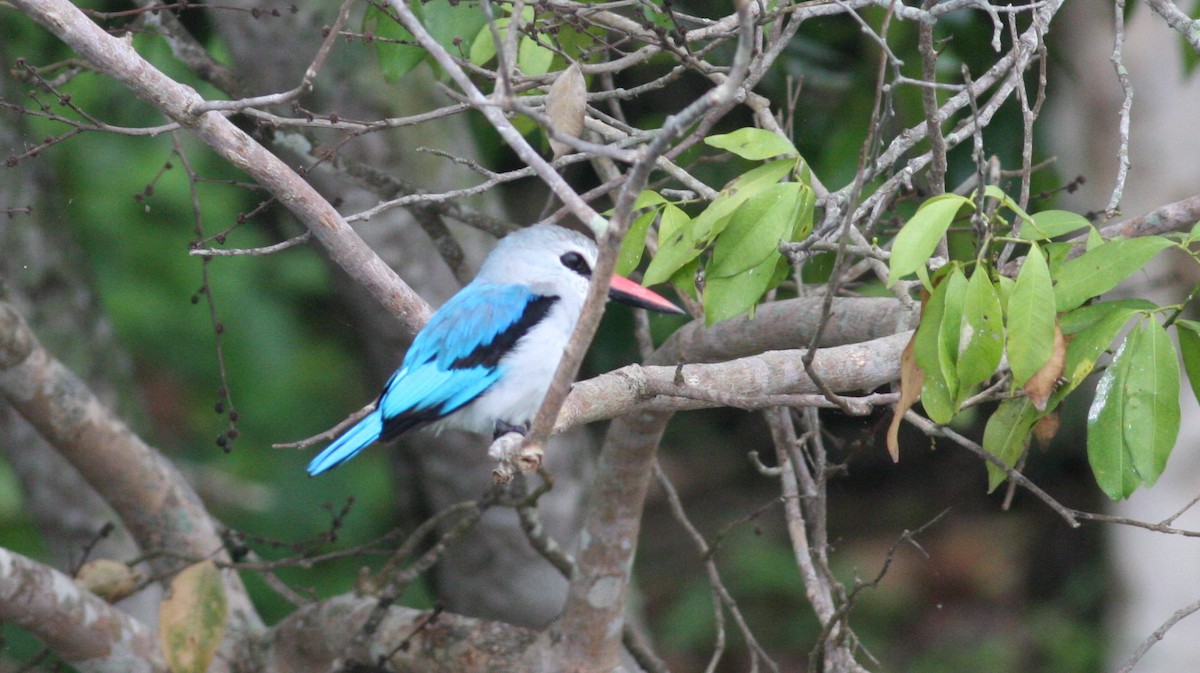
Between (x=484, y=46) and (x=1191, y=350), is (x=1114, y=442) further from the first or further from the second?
(x=484, y=46)

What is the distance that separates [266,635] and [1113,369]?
8.89ft

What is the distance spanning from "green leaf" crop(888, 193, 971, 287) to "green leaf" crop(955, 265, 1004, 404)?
87 millimetres

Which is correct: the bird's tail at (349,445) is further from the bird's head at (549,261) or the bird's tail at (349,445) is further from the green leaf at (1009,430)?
the green leaf at (1009,430)

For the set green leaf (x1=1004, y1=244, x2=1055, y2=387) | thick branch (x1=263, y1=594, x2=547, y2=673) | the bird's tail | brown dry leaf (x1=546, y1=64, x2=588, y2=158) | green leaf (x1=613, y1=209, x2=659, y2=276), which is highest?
brown dry leaf (x1=546, y1=64, x2=588, y2=158)

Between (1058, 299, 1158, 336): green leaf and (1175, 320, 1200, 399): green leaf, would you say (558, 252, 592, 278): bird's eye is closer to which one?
(1058, 299, 1158, 336): green leaf

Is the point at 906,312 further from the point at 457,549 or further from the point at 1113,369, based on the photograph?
the point at 457,549

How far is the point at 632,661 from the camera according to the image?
3.73m

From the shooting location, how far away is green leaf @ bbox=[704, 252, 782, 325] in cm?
216

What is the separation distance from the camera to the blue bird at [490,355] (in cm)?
275

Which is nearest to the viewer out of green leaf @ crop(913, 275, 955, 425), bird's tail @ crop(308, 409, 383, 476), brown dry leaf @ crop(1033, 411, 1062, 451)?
green leaf @ crop(913, 275, 955, 425)

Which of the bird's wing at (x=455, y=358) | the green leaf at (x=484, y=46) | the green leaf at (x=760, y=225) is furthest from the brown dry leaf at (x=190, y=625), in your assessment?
the green leaf at (x=760, y=225)

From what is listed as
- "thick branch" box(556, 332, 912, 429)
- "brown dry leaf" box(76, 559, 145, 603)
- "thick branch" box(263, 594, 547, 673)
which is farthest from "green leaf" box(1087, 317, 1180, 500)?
"brown dry leaf" box(76, 559, 145, 603)

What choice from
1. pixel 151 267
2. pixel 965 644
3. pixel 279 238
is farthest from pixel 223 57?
pixel 965 644

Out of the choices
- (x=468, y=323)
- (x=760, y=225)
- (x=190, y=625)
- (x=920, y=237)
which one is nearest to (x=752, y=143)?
(x=760, y=225)
